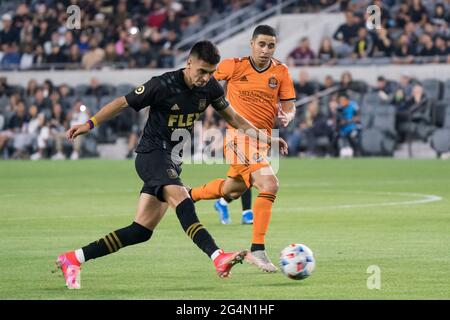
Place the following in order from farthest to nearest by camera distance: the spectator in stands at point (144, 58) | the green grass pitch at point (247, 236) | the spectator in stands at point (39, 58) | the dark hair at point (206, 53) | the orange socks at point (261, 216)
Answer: the spectator in stands at point (39, 58)
the spectator in stands at point (144, 58)
the orange socks at point (261, 216)
the dark hair at point (206, 53)
the green grass pitch at point (247, 236)

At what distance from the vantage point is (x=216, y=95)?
10.2 m

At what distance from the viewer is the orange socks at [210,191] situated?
519 inches

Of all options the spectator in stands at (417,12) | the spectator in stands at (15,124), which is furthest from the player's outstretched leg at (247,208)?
the spectator in stands at (15,124)

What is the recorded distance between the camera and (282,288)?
956 centimetres

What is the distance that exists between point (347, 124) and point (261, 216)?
1907cm

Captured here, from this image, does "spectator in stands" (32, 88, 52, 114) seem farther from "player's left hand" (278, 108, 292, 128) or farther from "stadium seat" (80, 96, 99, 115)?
"player's left hand" (278, 108, 292, 128)

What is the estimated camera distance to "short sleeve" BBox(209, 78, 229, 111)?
33.4 ft

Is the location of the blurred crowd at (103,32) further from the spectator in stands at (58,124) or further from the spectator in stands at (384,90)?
the spectator in stands at (384,90)

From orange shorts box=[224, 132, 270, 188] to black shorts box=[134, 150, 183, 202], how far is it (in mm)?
1864

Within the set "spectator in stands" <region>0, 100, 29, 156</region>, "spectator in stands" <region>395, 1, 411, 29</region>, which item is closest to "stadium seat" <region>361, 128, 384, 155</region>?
"spectator in stands" <region>395, 1, 411, 29</region>

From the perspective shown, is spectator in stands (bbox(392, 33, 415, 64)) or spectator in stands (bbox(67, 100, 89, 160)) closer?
spectator in stands (bbox(392, 33, 415, 64))
